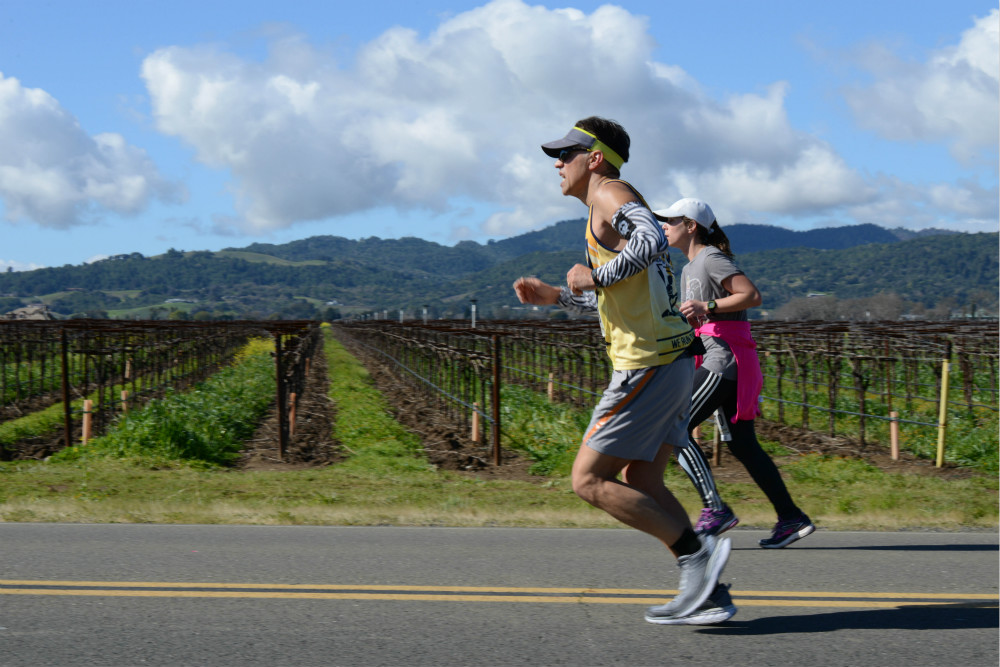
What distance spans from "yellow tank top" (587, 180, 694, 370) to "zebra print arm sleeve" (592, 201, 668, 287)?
140 millimetres

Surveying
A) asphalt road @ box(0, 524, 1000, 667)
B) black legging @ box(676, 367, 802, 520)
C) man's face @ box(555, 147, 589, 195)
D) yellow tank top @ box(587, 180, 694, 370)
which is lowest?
asphalt road @ box(0, 524, 1000, 667)

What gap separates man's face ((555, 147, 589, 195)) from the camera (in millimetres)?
4250

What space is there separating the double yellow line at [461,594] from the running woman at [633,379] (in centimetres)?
47

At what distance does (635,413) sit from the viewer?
4.08 m

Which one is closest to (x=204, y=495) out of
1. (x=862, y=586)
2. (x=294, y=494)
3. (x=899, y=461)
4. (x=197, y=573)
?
(x=294, y=494)

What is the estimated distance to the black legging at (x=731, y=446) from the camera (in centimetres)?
535

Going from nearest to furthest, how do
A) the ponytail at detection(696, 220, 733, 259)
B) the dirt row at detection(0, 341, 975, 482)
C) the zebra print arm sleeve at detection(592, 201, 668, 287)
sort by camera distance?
the zebra print arm sleeve at detection(592, 201, 668, 287) → the ponytail at detection(696, 220, 733, 259) → the dirt row at detection(0, 341, 975, 482)

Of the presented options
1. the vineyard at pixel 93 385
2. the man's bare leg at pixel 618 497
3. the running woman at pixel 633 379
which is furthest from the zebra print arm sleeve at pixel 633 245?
the vineyard at pixel 93 385

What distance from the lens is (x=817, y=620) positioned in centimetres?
418

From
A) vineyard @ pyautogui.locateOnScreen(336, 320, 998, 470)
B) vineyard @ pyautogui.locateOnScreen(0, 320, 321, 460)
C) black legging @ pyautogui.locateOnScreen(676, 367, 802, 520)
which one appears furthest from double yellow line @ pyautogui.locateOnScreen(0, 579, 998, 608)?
vineyard @ pyautogui.locateOnScreen(0, 320, 321, 460)

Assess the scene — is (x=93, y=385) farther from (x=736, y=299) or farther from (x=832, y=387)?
(x=736, y=299)

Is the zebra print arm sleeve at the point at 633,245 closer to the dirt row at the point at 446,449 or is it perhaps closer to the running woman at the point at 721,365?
the running woman at the point at 721,365

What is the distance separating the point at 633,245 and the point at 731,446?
230 centimetres

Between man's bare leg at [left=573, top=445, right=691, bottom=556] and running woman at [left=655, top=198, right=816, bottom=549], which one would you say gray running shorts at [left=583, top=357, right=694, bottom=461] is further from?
running woman at [left=655, top=198, right=816, bottom=549]
